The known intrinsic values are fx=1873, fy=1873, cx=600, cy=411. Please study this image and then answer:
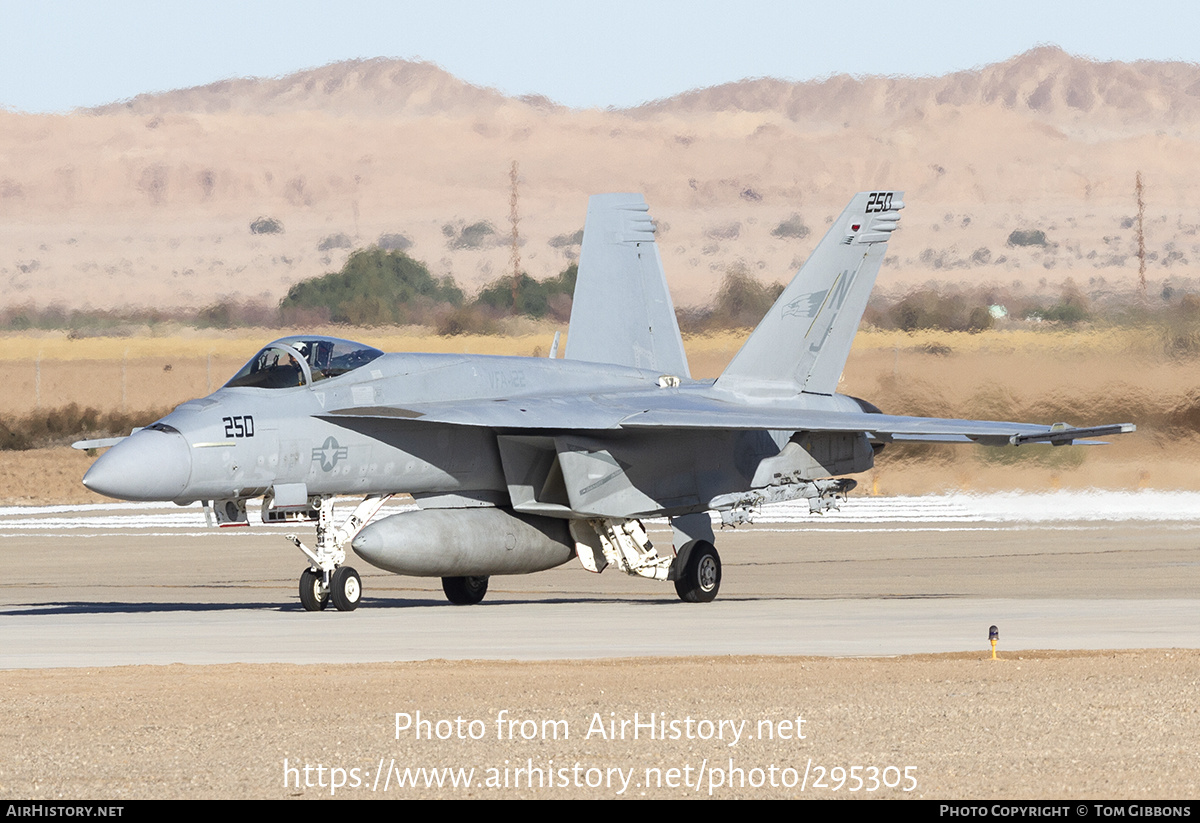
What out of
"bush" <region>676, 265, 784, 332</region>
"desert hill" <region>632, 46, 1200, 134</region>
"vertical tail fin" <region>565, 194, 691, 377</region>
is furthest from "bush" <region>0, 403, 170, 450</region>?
"desert hill" <region>632, 46, 1200, 134</region>

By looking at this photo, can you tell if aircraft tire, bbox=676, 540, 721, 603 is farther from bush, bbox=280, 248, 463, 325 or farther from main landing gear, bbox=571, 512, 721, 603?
bush, bbox=280, 248, 463, 325

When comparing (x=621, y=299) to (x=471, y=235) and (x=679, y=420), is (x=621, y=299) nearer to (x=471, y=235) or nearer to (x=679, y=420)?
(x=679, y=420)

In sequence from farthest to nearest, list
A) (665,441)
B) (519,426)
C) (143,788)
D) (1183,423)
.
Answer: (1183,423)
(665,441)
(519,426)
(143,788)

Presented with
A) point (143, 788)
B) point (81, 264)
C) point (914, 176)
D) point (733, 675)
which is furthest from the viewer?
point (914, 176)

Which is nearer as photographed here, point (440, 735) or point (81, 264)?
point (440, 735)

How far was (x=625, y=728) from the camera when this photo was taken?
10.0 m

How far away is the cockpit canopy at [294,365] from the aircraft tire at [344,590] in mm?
1933

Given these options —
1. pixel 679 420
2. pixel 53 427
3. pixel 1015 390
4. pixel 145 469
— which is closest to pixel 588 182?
pixel 53 427

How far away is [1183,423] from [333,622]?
17.5 m

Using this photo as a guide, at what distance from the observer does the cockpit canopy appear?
18266mm

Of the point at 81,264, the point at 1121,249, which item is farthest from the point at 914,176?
the point at 81,264

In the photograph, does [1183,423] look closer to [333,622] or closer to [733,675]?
[333,622]

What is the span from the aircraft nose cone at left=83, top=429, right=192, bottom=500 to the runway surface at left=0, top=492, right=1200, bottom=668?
1265 millimetres

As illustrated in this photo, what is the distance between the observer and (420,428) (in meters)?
19.3
